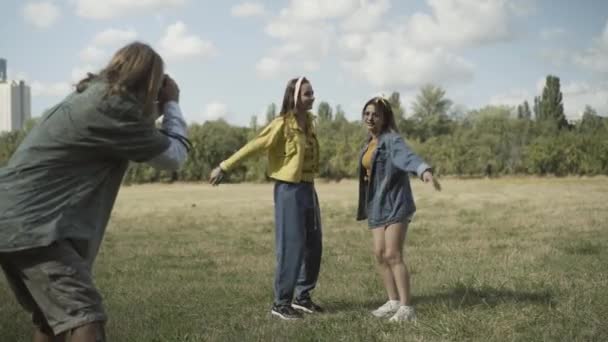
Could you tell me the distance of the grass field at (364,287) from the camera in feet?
18.5

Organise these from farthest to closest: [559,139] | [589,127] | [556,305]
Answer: [589,127] < [559,139] < [556,305]

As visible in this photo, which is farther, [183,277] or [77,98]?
[183,277]

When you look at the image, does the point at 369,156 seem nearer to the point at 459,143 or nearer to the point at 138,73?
the point at 138,73

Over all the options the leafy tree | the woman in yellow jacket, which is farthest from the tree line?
the woman in yellow jacket

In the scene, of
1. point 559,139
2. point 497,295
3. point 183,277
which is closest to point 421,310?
point 497,295

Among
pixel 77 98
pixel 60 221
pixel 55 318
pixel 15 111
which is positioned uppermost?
pixel 15 111

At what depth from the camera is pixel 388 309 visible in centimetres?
649

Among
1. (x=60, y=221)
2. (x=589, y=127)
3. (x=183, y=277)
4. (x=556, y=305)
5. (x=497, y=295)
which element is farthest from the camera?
(x=589, y=127)

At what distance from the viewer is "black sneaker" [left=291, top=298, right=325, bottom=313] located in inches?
265

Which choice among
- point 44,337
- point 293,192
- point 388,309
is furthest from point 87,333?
A: point 388,309

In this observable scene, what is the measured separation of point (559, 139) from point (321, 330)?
6389 centimetres

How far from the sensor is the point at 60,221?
3.34m

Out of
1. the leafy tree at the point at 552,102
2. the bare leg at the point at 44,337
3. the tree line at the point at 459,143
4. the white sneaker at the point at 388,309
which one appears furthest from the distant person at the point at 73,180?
the leafy tree at the point at 552,102

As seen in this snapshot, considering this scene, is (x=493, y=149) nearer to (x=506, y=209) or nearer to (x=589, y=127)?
(x=589, y=127)
